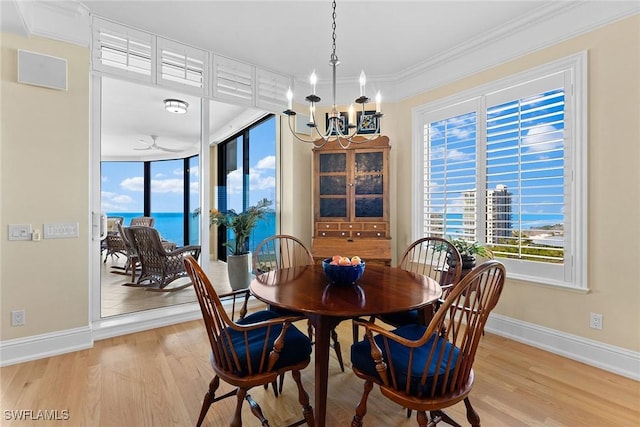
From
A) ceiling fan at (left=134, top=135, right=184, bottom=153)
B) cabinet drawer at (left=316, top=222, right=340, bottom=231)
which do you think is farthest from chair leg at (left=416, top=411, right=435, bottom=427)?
ceiling fan at (left=134, top=135, right=184, bottom=153)

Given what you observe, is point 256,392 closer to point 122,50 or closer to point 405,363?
point 405,363

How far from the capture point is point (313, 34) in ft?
9.82

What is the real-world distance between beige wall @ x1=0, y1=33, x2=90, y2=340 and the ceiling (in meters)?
0.27

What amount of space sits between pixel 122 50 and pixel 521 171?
3.92 m

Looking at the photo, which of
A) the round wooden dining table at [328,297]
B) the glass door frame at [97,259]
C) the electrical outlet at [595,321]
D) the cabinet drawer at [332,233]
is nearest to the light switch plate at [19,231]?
the glass door frame at [97,259]

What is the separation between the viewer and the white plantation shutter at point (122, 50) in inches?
110

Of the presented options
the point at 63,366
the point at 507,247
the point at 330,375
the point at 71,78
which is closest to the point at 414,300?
the point at 330,375

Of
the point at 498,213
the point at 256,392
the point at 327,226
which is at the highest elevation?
the point at 498,213

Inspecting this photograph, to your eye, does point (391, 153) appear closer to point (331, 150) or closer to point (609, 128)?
point (331, 150)

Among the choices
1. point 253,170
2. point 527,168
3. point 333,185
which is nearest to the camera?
point 527,168

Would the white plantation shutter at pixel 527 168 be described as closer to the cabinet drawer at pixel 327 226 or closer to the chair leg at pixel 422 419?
the cabinet drawer at pixel 327 226

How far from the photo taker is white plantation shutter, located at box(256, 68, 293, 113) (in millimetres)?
3787

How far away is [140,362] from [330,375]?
1.49 metres

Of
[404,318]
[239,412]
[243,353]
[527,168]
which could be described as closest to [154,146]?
[243,353]
